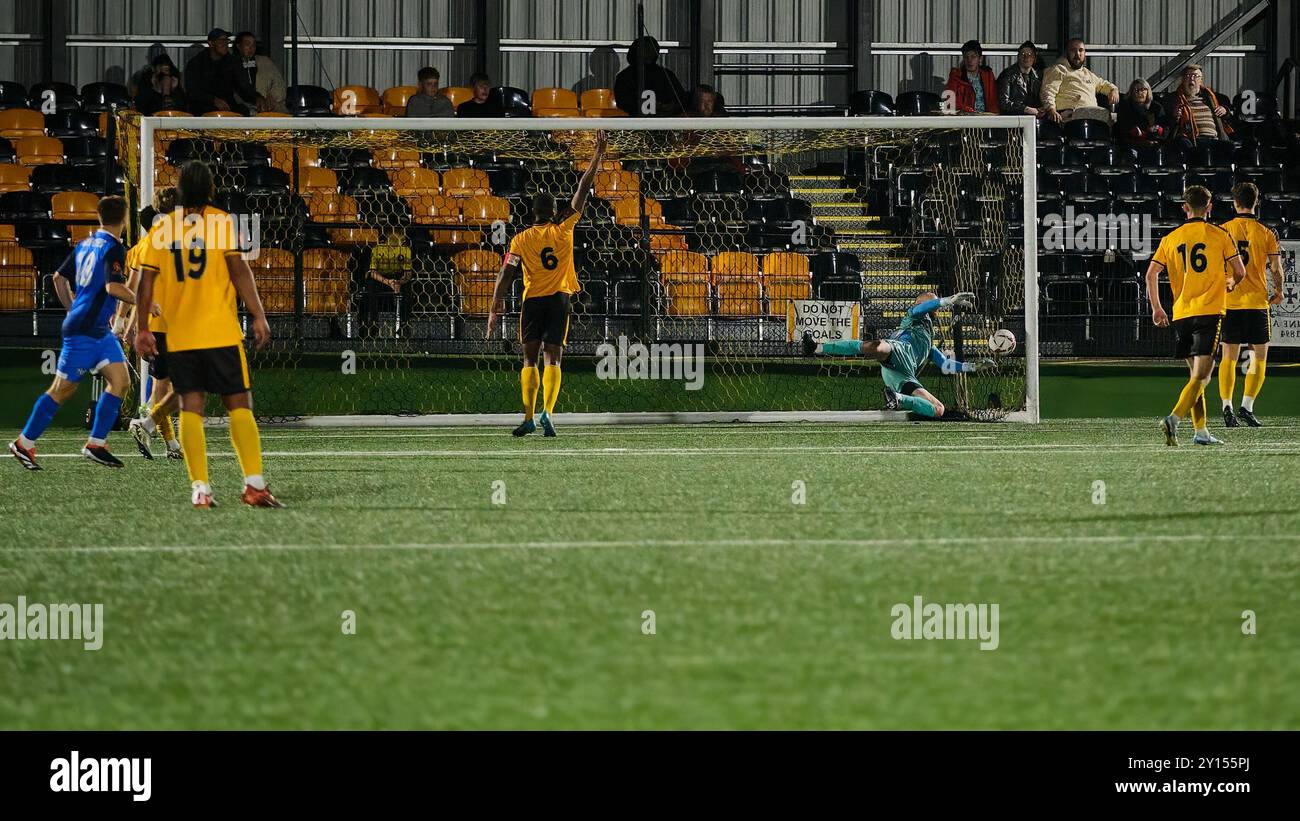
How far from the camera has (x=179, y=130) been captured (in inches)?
531

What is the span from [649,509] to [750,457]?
317 centimetres

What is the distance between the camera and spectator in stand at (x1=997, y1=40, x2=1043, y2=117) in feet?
68.2

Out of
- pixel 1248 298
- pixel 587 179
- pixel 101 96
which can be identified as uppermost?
pixel 101 96

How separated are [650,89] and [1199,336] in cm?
1098

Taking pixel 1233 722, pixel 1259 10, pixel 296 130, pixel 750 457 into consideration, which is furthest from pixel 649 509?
pixel 1259 10

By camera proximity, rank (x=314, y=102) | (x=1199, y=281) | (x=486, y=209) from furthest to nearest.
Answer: (x=314, y=102) → (x=486, y=209) → (x=1199, y=281)

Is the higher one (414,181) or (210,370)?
(414,181)

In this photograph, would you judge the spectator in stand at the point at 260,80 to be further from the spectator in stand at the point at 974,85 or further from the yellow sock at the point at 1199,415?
the yellow sock at the point at 1199,415

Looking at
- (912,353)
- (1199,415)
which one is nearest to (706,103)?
(912,353)

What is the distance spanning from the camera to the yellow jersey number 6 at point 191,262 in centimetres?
727

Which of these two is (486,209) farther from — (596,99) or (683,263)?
(596,99)

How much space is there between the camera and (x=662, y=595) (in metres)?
4.87

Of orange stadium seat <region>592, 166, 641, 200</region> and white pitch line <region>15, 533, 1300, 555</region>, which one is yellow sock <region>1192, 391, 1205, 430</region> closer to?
white pitch line <region>15, 533, 1300, 555</region>

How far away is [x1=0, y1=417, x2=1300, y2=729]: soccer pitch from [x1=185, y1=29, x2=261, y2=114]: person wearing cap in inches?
430
